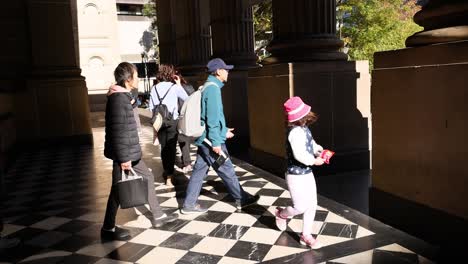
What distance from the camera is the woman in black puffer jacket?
4086 mm

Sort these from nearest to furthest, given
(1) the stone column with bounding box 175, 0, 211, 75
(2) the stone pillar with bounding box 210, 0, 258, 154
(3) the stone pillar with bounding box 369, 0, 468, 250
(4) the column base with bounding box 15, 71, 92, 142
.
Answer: (3) the stone pillar with bounding box 369, 0, 468, 250
(2) the stone pillar with bounding box 210, 0, 258, 154
(4) the column base with bounding box 15, 71, 92, 142
(1) the stone column with bounding box 175, 0, 211, 75

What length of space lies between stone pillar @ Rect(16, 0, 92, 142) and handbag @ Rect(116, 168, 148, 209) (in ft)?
26.3

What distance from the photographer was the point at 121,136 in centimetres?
409

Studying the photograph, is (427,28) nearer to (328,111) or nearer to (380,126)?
(380,126)

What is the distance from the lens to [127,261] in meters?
3.79

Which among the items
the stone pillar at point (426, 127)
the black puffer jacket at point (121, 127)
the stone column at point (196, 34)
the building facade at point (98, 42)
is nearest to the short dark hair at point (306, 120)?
the stone pillar at point (426, 127)

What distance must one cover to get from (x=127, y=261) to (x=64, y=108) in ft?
28.1

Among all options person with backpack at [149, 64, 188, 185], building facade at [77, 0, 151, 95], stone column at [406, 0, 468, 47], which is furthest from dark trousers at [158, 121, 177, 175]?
building facade at [77, 0, 151, 95]

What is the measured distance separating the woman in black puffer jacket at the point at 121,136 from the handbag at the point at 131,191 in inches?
3.8

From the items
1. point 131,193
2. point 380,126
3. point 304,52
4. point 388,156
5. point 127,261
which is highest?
point 304,52

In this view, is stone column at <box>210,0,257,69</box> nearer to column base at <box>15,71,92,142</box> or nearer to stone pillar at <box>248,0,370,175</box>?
stone pillar at <box>248,0,370,175</box>

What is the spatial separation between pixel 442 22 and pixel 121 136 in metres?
3.25

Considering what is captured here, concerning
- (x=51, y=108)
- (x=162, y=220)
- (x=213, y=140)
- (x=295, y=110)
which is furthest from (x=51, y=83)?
(x=295, y=110)

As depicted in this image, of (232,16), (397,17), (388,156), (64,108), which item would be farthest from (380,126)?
(397,17)
